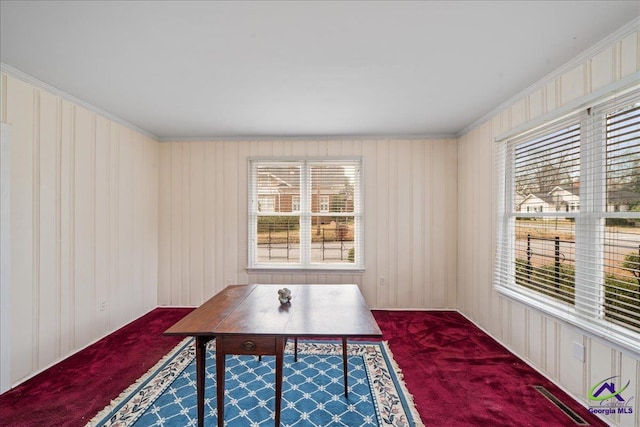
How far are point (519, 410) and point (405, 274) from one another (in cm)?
208

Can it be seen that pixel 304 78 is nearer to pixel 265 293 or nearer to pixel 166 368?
pixel 265 293

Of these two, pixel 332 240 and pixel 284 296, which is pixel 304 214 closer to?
pixel 332 240

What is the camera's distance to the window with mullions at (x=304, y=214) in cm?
408

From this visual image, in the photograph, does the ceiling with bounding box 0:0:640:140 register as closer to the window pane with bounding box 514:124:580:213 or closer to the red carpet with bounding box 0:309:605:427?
the window pane with bounding box 514:124:580:213

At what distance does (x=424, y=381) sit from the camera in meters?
2.31

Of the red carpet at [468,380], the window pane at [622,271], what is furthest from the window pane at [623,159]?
the red carpet at [468,380]

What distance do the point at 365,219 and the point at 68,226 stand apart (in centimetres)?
339

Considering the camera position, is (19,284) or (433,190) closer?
(19,284)

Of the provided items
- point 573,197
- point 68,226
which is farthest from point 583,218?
point 68,226

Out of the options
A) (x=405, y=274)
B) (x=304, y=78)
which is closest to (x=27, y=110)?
(x=304, y=78)

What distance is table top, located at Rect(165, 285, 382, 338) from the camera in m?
1.62

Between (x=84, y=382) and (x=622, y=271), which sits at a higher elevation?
(x=622, y=271)

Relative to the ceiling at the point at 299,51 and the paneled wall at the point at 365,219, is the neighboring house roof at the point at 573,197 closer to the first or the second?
the ceiling at the point at 299,51

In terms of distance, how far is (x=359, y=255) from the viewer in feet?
13.3
